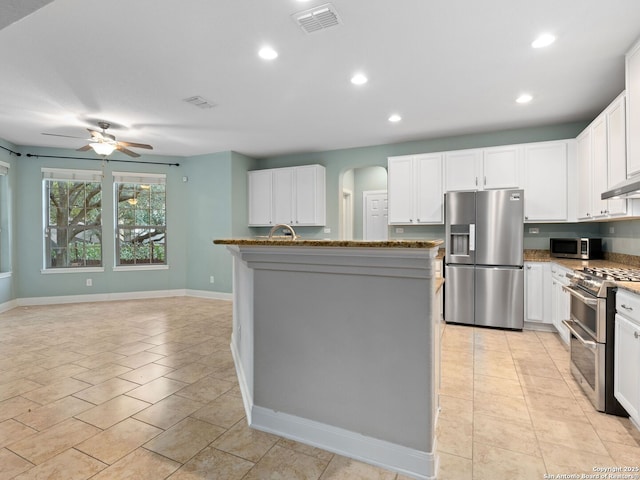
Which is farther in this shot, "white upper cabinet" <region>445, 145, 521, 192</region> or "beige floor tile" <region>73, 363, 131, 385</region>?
"white upper cabinet" <region>445, 145, 521, 192</region>

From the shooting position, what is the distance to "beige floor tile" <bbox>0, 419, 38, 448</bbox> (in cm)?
197

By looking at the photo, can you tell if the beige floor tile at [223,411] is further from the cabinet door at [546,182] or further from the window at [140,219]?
the window at [140,219]

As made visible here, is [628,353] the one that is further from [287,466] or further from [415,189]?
[415,189]

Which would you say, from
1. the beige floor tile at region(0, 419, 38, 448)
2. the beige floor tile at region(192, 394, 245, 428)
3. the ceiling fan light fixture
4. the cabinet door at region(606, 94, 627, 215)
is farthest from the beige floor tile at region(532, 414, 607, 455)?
the ceiling fan light fixture

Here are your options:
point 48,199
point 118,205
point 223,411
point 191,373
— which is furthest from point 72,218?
point 223,411

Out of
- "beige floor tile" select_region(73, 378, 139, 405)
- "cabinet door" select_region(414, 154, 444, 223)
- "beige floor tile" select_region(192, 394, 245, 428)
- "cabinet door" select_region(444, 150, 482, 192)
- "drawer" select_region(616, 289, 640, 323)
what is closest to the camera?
"drawer" select_region(616, 289, 640, 323)

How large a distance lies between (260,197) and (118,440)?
190 inches

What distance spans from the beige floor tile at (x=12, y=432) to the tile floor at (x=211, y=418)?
0.01 meters

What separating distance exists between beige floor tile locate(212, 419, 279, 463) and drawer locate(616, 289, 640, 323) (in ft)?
7.20

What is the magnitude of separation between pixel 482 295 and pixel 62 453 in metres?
4.23

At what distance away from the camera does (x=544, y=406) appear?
2.34m

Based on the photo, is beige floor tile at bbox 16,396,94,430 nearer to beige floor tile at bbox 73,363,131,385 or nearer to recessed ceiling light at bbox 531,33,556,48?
beige floor tile at bbox 73,363,131,385

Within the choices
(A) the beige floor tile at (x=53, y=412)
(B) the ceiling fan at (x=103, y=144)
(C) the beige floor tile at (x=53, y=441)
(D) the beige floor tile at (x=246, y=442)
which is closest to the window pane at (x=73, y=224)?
(B) the ceiling fan at (x=103, y=144)

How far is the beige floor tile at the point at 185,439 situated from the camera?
184 cm
